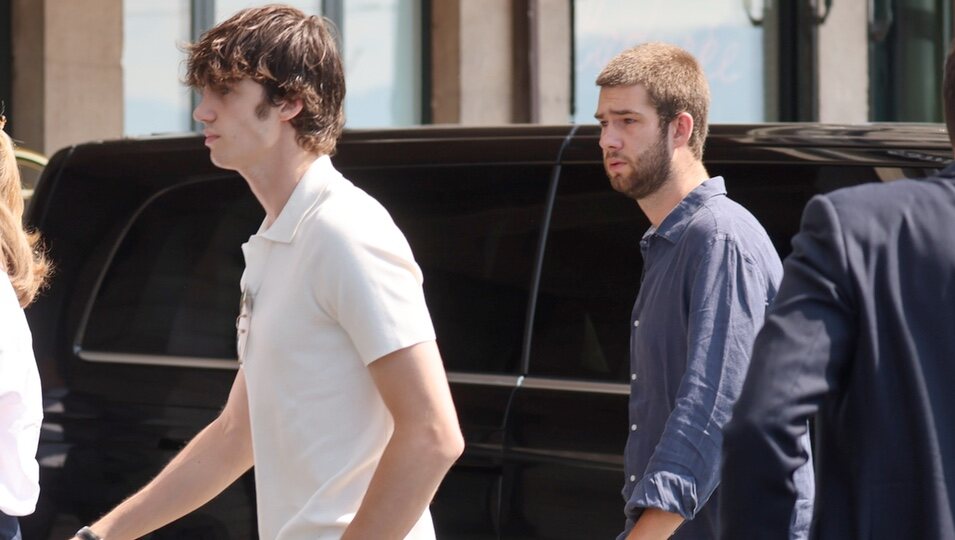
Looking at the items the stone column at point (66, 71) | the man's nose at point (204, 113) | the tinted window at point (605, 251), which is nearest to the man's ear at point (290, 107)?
the man's nose at point (204, 113)

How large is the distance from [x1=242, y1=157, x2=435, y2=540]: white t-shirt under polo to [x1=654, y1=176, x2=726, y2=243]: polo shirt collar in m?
0.82

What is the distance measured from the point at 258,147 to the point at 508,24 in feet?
27.3

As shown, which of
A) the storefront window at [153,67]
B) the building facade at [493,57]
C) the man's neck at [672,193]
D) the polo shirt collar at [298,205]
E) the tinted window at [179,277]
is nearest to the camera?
the polo shirt collar at [298,205]

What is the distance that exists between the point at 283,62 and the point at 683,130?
3.34 feet

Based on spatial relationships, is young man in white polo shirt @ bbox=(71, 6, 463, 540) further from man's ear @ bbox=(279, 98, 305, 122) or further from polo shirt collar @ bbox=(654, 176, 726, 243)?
polo shirt collar @ bbox=(654, 176, 726, 243)

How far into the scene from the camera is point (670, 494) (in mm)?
2832

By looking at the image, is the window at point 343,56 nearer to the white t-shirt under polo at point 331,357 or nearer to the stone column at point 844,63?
the stone column at point 844,63

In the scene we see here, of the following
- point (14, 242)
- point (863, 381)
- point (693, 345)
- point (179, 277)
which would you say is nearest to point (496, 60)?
point (179, 277)

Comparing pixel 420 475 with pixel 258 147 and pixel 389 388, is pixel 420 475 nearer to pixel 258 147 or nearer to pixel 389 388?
pixel 389 388

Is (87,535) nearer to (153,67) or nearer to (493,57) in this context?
(153,67)

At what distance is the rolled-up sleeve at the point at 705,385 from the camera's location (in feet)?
9.32

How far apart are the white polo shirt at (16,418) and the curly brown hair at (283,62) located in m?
0.59

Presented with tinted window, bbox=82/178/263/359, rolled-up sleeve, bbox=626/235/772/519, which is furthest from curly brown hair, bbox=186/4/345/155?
tinted window, bbox=82/178/263/359

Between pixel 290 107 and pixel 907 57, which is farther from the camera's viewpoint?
pixel 907 57
